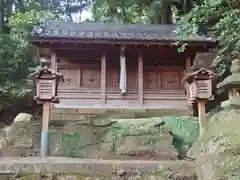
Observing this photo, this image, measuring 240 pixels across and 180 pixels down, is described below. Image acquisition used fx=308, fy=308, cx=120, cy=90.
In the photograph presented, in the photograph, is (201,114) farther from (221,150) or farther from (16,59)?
(16,59)

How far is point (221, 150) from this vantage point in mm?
4863

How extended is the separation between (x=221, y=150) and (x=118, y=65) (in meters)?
8.14

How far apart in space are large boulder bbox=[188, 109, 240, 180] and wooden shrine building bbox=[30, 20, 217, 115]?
228 inches

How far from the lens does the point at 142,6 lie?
17.2 metres

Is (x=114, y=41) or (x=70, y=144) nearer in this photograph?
(x=70, y=144)

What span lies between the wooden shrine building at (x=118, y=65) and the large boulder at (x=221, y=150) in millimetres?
5781

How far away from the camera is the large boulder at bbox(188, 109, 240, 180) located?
180 inches

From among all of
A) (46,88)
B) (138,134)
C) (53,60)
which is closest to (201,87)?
(138,134)

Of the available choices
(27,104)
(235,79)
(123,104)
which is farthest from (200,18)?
(27,104)

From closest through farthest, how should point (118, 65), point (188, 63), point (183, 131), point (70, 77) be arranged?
point (183, 131) < point (188, 63) < point (70, 77) < point (118, 65)

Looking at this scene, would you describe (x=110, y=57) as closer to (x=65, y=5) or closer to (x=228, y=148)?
(x=228, y=148)

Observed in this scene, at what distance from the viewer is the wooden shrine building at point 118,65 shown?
11328mm

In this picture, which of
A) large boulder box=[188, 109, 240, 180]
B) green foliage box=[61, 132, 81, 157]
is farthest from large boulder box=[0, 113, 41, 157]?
large boulder box=[188, 109, 240, 180]

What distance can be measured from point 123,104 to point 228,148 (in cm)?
695
